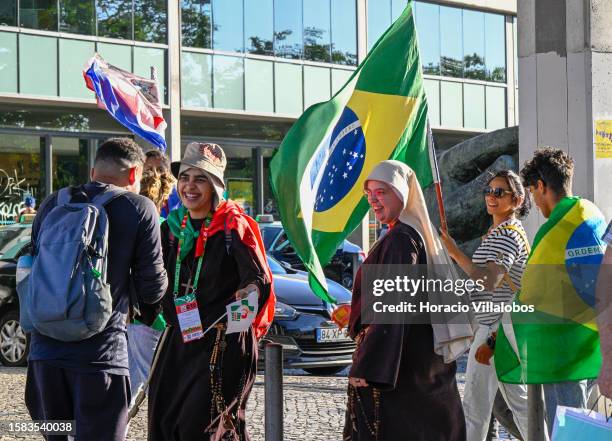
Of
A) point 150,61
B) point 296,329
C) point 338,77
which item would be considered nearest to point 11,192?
point 150,61

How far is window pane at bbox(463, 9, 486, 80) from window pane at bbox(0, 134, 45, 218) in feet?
50.0

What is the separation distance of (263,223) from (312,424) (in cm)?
639

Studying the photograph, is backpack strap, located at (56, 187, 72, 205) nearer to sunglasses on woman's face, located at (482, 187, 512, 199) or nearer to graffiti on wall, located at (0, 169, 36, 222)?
sunglasses on woman's face, located at (482, 187, 512, 199)

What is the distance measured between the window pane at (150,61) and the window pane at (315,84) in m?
4.83

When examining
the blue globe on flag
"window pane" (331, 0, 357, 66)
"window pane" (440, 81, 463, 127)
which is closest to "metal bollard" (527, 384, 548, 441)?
the blue globe on flag

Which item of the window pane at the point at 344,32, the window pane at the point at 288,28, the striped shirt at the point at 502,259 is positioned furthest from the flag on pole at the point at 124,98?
the window pane at the point at 344,32

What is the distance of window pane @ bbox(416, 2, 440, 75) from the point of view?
37094mm

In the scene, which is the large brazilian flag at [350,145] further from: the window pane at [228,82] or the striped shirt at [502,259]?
the window pane at [228,82]

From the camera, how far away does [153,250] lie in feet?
17.0

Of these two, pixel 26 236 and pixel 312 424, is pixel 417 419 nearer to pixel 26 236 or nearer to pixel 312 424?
pixel 312 424

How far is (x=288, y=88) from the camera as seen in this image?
3356 cm

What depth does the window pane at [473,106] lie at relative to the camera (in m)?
38.4

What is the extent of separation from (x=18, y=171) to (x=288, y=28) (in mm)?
8957

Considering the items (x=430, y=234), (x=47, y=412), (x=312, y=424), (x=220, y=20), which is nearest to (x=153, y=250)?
(x=47, y=412)
